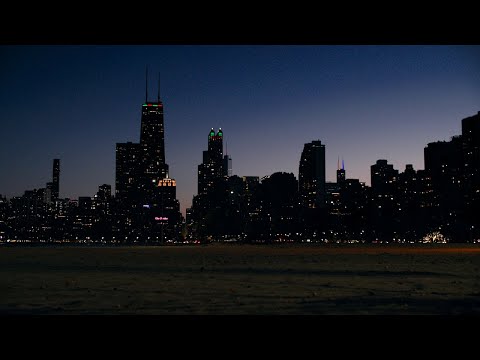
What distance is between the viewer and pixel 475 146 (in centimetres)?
15838

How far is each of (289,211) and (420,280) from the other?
150 m

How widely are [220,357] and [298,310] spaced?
3.38 meters

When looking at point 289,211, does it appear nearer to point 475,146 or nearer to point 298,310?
point 475,146

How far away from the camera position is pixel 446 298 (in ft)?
30.8
